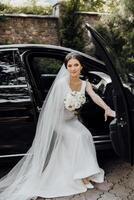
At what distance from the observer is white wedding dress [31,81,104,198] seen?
165 inches

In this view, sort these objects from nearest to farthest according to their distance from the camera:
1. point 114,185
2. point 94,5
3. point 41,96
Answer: point 114,185 → point 41,96 → point 94,5

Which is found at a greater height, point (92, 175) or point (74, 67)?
point (74, 67)

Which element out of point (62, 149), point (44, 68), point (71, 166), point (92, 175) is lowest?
point (92, 175)

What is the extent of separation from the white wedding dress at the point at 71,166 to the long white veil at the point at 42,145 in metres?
0.08

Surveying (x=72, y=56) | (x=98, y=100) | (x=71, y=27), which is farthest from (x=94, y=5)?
(x=98, y=100)

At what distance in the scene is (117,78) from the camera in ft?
12.2

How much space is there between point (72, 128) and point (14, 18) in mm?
9122

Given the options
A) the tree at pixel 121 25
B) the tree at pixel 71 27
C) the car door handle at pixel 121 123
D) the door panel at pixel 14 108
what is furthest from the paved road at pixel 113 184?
the tree at pixel 71 27

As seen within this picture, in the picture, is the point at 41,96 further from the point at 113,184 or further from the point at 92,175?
the point at 113,184

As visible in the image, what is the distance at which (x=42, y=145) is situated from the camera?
435 cm

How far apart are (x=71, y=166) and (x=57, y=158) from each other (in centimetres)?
19

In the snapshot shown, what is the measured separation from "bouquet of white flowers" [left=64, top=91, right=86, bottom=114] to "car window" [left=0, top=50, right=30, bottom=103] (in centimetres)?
44

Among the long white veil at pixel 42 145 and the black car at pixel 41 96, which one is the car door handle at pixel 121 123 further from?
the long white veil at pixel 42 145

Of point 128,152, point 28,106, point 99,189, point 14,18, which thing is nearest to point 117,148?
point 128,152
